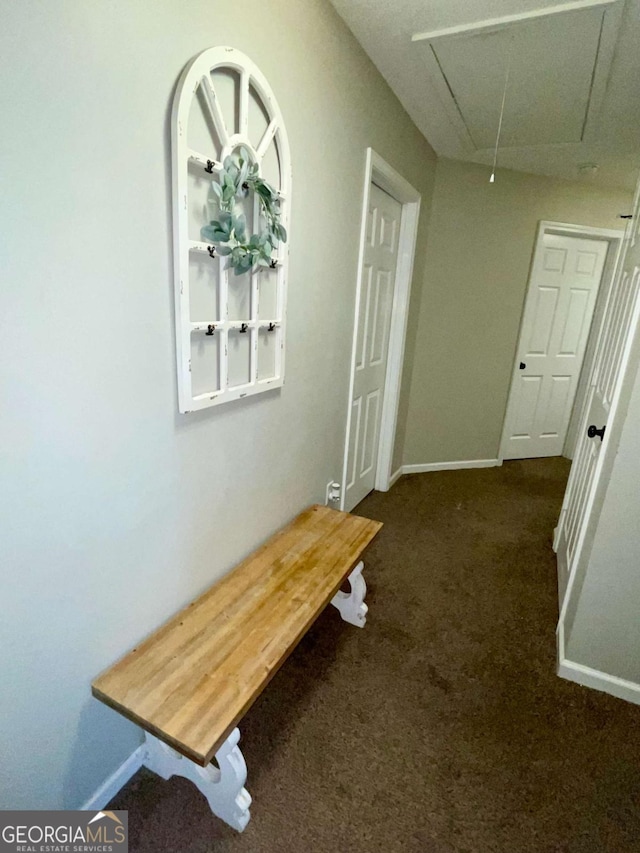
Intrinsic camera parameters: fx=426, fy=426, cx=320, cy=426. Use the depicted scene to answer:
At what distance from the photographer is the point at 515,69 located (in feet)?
6.06

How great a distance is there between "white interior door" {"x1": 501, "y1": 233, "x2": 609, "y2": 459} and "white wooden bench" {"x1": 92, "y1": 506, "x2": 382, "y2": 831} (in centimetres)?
284

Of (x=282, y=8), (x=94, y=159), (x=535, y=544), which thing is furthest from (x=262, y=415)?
(x=535, y=544)

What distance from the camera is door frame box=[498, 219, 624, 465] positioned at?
3322 mm

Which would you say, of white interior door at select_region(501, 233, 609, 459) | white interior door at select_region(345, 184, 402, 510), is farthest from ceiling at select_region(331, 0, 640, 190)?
white interior door at select_region(501, 233, 609, 459)

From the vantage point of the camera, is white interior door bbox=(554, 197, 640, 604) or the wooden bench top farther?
white interior door bbox=(554, 197, 640, 604)

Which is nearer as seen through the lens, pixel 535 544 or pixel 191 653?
pixel 191 653

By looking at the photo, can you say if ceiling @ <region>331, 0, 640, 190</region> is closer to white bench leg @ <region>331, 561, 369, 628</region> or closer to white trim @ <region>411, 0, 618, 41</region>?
white trim @ <region>411, 0, 618, 41</region>

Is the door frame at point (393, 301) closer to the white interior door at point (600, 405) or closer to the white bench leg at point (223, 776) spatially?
the white interior door at point (600, 405)

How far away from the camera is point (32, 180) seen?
0.76m

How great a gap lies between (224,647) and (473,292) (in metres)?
3.03

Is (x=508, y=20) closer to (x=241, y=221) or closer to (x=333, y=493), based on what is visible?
(x=241, y=221)

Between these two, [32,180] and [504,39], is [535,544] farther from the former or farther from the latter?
[32,180]

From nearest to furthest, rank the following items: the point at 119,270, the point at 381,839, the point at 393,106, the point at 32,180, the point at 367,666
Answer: the point at 32,180, the point at 119,270, the point at 381,839, the point at 367,666, the point at 393,106

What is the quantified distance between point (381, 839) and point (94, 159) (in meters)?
1.78
